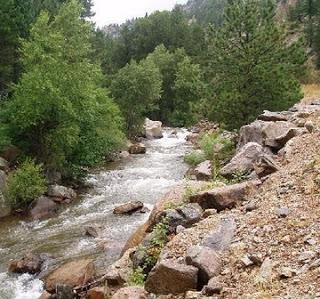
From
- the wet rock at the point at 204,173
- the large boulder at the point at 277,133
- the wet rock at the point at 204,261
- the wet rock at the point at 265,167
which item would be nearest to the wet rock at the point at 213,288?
the wet rock at the point at 204,261

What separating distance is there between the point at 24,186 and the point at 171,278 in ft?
58.2

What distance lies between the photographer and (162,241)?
1321 cm

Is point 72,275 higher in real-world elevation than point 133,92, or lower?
lower

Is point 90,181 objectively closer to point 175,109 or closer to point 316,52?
point 175,109

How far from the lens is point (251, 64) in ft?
102

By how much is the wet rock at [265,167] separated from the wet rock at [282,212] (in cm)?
390

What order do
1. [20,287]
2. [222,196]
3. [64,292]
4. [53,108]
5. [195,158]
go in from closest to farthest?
1. [222,196]
2. [64,292]
3. [20,287]
4. [53,108]
5. [195,158]

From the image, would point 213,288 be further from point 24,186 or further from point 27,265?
point 24,186

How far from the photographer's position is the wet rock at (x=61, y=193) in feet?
93.6

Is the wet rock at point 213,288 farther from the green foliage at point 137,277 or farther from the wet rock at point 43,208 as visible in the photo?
the wet rock at point 43,208

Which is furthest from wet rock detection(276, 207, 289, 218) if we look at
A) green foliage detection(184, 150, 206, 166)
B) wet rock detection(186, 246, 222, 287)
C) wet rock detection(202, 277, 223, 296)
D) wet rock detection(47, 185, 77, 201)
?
green foliage detection(184, 150, 206, 166)

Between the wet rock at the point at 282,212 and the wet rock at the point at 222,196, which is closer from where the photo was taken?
the wet rock at the point at 282,212

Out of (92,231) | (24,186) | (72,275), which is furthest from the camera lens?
(24,186)

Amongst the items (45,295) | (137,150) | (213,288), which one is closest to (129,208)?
(45,295)
